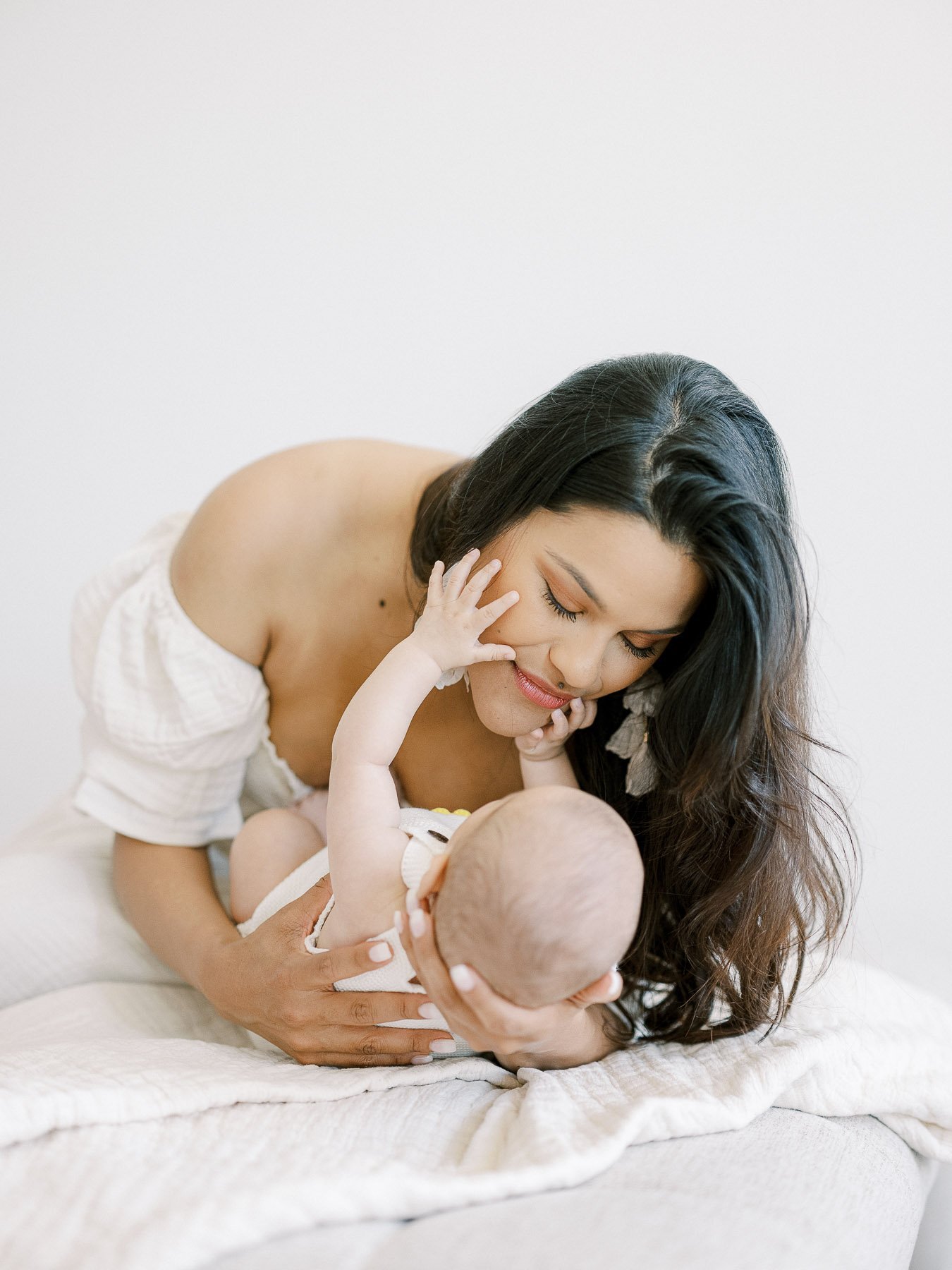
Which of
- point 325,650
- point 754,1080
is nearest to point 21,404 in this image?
point 325,650

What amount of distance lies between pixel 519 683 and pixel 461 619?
102 mm

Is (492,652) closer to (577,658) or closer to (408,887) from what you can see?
(577,658)

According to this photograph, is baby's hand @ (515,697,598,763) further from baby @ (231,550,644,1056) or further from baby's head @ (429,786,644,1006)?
baby's head @ (429,786,644,1006)

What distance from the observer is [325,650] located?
1.42 m

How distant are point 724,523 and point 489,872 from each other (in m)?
0.42

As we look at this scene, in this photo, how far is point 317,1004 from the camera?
1098mm

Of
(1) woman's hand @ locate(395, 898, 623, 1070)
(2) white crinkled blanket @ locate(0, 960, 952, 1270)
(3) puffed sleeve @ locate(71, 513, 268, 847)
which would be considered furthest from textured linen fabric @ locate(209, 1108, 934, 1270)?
(3) puffed sleeve @ locate(71, 513, 268, 847)

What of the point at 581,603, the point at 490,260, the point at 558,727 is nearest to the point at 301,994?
the point at 558,727

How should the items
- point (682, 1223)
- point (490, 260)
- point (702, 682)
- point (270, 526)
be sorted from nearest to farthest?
point (682, 1223)
point (702, 682)
point (270, 526)
point (490, 260)

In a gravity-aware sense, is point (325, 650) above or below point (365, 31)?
below

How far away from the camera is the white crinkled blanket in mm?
752

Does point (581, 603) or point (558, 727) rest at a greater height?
point (581, 603)

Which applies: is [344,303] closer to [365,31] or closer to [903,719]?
[365,31]

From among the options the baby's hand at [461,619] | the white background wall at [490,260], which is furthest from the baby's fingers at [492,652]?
the white background wall at [490,260]
